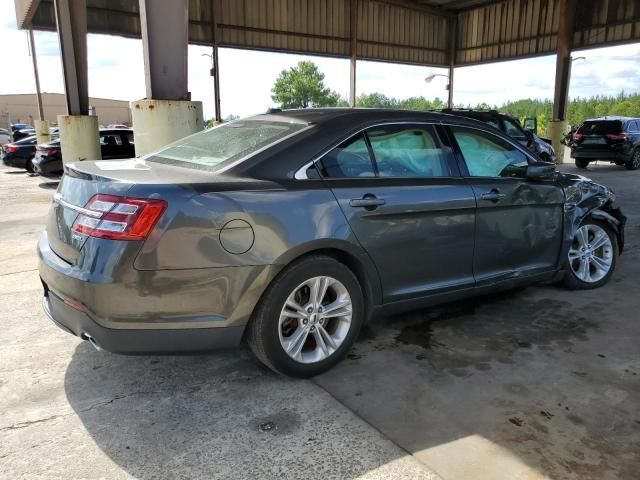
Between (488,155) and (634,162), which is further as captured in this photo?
(634,162)

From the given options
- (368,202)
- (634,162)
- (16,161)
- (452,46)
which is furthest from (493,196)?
(452,46)

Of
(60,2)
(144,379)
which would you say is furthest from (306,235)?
(60,2)

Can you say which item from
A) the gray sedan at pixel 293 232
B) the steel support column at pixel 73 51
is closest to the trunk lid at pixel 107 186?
the gray sedan at pixel 293 232

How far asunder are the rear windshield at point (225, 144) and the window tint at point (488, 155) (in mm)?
1299

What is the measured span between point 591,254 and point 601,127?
47.8ft

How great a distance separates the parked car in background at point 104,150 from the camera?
1384cm

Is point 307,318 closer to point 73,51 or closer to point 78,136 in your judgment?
point 78,136

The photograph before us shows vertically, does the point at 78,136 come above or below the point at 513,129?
below

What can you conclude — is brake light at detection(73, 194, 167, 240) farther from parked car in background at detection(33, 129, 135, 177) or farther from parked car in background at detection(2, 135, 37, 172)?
parked car in background at detection(2, 135, 37, 172)

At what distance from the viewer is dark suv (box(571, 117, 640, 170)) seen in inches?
655

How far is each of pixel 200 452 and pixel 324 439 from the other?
0.59 m

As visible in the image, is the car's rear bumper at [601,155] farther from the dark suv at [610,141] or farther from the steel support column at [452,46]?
the steel support column at [452,46]

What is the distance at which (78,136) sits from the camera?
1202 cm

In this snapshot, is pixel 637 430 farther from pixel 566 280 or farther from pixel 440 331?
pixel 566 280
